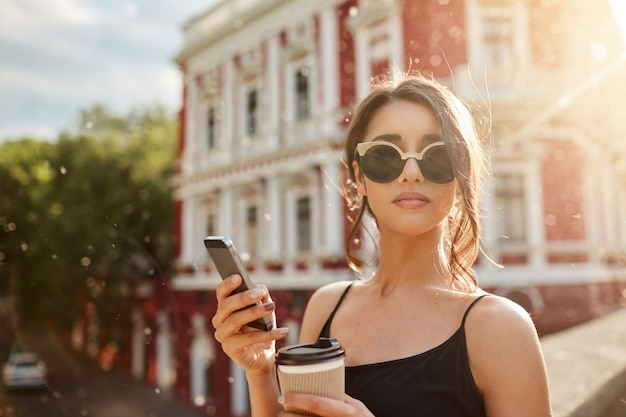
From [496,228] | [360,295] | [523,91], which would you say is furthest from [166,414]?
[360,295]

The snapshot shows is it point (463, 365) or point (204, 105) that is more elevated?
point (204, 105)

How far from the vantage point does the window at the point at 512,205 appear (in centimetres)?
→ 873

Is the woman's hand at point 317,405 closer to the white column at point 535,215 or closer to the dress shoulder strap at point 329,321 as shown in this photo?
the dress shoulder strap at point 329,321

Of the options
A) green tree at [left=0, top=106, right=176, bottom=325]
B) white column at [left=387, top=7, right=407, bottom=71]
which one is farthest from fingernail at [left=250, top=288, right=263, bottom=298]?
green tree at [left=0, top=106, right=176, bottom=325]

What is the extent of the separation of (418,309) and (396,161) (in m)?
0.28

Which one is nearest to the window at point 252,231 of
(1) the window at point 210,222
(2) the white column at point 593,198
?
(1) the window at point 210,222

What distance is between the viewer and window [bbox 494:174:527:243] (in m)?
8.73

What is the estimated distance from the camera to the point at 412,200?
0.93 metres

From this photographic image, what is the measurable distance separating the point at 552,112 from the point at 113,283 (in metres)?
11.6

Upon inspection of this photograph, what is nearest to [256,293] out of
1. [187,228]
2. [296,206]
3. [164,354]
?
[296,206]

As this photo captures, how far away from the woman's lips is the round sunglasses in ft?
0.11

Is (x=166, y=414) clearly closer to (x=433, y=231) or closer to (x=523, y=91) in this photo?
(x=523, y=91)

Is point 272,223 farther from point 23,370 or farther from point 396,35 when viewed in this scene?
point 23,370

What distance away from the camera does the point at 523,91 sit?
26.2 feet
